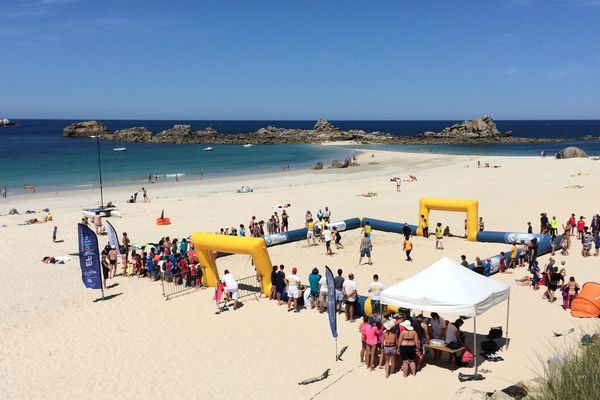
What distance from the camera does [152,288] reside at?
49.9 feet

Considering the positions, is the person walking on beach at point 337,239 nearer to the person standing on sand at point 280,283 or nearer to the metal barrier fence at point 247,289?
the metal barrier fence at point 247,289

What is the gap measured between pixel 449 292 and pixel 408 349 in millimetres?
1321

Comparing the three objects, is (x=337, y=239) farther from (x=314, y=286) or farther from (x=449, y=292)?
(x=449, y=292)

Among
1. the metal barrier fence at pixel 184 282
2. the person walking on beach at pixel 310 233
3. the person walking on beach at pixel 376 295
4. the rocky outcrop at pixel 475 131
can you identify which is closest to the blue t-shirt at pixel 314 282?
the person walking on beach at pixel 376 295

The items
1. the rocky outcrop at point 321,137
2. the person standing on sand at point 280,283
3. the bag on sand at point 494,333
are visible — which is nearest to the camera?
the bag on sand at point 494,333

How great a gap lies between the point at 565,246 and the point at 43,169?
5350cm

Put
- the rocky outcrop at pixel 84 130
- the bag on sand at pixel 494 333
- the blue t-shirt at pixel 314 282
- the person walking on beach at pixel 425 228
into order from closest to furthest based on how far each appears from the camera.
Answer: the bag on sand at pixel 494 333
the blue t-shirt at pixel 314 282
the person walking on beach at pixel 425 228
the rocky outcrop at pixel 84 130

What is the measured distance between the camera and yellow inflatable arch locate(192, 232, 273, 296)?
13.6m

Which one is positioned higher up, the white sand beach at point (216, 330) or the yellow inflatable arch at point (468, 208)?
the yellow inflatable arch at point (468, 208)

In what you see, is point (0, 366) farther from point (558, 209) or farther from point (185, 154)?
point (185, 154)

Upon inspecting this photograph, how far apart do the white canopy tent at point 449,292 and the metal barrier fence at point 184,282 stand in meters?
6.72

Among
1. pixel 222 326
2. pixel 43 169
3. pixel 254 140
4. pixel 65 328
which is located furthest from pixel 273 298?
pixel 254 140

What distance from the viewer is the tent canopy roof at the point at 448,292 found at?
9.37m

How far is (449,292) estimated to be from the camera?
9.58m
